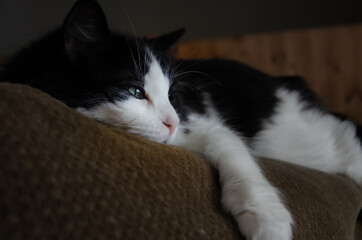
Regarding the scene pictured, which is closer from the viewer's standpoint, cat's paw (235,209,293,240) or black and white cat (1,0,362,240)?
cat's paw (235,209,293,240)

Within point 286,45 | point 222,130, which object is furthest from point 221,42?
point 222,130

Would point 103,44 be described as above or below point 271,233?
above

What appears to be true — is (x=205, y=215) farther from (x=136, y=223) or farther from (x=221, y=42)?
(x=221, y=42)

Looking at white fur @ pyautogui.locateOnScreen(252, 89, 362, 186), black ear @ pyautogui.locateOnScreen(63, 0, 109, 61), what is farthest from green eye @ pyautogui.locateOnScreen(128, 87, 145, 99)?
white fur @ pyautogui.locateOnScreen(252, 89, 362, 186)

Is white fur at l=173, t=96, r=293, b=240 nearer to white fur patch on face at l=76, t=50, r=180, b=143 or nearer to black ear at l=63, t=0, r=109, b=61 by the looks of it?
white fur patch on face at l=76, t=50, r=180, b=143

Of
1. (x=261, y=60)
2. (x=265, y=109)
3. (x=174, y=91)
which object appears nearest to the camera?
(x=174, y=91)

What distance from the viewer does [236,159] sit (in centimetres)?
79

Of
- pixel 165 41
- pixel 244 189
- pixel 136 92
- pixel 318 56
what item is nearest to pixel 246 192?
pixel 244 189

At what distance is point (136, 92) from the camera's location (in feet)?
2.64

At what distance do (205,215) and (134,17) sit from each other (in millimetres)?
2601

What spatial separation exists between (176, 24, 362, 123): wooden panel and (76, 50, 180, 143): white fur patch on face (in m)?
1.67

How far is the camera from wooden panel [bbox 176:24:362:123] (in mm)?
2535

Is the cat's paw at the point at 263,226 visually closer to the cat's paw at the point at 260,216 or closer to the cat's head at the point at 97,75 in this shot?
the cat's paw at the point at 260,216

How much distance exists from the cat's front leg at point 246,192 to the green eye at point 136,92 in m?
0.22
